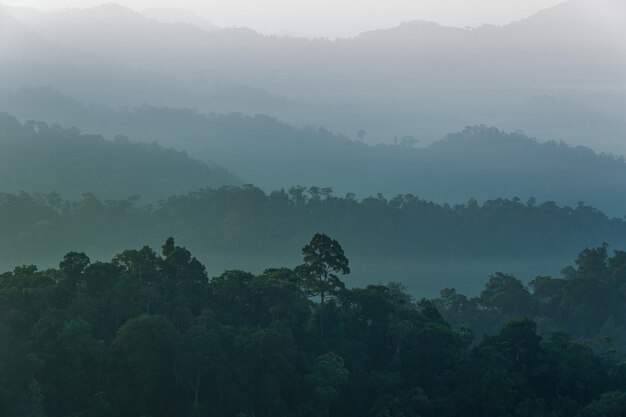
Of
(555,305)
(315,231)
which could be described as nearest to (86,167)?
(315,231)

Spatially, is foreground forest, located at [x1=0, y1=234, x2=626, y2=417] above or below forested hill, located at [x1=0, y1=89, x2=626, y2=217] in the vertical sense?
below

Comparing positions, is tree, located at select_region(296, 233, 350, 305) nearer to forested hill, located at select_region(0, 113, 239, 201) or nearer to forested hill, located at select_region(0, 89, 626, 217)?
forested hill, located at select_region(0, 113, 239, 201)

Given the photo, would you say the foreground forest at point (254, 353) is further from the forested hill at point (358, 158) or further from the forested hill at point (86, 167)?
the forested hill at point (358, 158)

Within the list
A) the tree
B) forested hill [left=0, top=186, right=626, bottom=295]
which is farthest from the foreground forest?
forested hill [left=0, top=186, right=626, bottom=295]

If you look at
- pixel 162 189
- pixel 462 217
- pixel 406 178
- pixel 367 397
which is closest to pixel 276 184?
pixel 406 178

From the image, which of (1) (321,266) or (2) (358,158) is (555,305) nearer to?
(1) (321,266)

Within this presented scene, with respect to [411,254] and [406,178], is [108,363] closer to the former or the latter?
[411,254]
